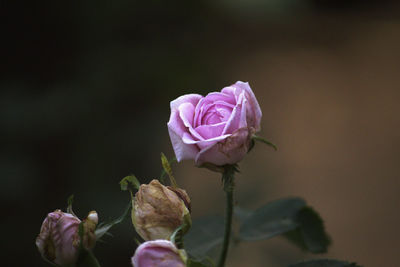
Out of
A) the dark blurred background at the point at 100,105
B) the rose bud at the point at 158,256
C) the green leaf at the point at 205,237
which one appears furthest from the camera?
the dark blurred background at the point at 100,105

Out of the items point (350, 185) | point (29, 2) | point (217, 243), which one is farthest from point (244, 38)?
point (217, 243)

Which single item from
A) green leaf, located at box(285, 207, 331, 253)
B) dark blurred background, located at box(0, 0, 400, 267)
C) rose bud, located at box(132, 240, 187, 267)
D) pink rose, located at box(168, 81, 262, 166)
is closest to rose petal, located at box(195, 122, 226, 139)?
pink rose, located at box(168, 81, 262, 166)

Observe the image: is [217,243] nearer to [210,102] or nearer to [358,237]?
[210,102]

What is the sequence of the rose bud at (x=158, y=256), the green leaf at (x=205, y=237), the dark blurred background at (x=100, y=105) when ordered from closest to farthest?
1. the rose bud at (x=158, y=256)
2. the green leaf at (x=205, y=237)
3. the dark blurred background at (x=100, y=105)

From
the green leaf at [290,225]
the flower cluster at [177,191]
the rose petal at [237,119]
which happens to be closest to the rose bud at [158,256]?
the flower cluster at [177,191]

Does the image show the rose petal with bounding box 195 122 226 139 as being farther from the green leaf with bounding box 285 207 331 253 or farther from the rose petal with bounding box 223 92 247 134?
the green leaf with bounding box 285 207 331 253

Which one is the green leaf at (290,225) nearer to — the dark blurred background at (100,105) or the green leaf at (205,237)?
the green leaf at (205,237)

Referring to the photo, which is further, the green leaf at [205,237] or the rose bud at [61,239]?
the green leaf at [205,237]

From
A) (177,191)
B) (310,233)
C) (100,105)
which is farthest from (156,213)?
(100,105)
